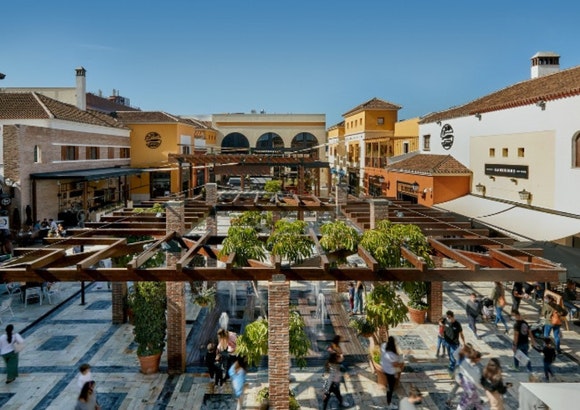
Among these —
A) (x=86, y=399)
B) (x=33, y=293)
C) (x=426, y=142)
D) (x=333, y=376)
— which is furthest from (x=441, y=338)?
(x=426, y=142)

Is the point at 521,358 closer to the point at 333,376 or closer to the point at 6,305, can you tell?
the point at 333,376

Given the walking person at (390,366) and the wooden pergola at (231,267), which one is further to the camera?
the walking person at (390,366)

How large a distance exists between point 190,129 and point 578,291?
134 ft

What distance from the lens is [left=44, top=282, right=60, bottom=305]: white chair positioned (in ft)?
56.6

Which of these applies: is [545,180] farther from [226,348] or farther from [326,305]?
[226,348]

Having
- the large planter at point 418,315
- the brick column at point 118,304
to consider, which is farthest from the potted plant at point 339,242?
the brick column at point 118,304

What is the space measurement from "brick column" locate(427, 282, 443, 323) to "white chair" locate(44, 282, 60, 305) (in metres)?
12.7

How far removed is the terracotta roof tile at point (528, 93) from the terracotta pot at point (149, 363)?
14.9 metres

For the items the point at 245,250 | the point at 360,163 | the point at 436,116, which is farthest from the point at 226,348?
the point at 360,163

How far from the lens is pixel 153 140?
4697 centimetres

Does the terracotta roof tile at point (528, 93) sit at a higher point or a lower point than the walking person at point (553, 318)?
higher

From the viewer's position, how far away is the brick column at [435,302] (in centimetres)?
1520

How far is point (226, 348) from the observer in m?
10.9

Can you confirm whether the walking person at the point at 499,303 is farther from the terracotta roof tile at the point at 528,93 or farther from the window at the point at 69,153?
the window at the point at 69,153
